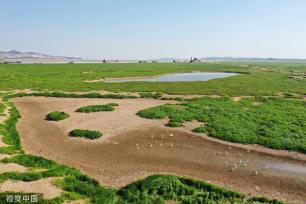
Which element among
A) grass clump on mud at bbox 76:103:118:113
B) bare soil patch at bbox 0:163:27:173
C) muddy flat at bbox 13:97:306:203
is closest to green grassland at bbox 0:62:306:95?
grass clump on mud at bbox 76:103:118:113

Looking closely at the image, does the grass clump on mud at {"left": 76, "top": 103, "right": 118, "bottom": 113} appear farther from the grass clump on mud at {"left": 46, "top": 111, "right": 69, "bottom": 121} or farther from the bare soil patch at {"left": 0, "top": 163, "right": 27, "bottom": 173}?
the bare soil patch at {"left": 0, "top": 163, "right": 27, "bottom": 173}

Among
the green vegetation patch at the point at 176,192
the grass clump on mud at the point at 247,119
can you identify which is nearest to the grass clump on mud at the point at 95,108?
the grass clump on mud at the point at 247,119

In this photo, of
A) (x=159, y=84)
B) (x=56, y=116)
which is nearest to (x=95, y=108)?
(x=56, y=116)

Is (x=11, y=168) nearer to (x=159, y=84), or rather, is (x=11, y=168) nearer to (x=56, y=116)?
(x=56, y=116)

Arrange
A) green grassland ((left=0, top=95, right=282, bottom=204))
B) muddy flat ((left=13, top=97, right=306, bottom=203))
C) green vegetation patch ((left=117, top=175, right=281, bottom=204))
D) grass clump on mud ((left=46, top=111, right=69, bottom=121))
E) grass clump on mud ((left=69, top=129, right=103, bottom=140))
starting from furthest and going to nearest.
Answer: grass clump on mud ((left=46, top=111, right=69, bottom=121)), grass clump on mud ((left=69, top=129, right=103, bottom=140)), muddy flat ((left=13, top=97, right=306, bottom=203)), green vegetation patch ((left=117, top=175, right=281, bottom=204)), green grassland ((left=0, top=95, right=282, bottom=204))

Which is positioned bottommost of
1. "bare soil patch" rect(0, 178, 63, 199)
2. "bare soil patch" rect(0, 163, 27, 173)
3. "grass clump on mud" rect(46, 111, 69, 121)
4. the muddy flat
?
the muddy flat

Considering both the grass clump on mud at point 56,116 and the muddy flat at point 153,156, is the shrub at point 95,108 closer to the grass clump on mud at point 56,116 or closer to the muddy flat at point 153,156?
the grass clump on mud at point 56,116
